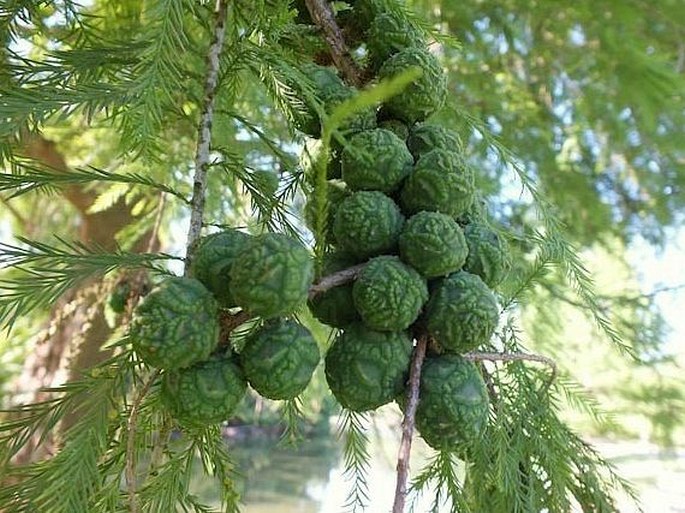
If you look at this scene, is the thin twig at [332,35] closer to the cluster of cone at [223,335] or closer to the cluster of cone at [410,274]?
the cluster of cone at [410,274]

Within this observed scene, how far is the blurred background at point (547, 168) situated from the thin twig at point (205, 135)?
275mm

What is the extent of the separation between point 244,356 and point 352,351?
13 centimetres

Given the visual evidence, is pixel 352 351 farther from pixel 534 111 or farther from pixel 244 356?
pixel 534 111

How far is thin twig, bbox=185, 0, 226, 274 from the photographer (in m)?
0.99

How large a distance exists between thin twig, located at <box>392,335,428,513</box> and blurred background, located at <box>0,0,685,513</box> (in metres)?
0.66

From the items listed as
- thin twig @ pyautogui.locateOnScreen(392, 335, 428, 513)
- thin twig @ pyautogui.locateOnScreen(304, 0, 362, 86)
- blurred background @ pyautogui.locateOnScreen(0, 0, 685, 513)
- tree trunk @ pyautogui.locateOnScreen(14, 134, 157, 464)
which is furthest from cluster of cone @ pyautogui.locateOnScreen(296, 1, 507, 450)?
tree trunk @ pyautogui.locateOnScreen(14, 134, 157, 464)

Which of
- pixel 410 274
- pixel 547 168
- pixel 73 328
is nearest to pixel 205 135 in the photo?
pixel 410 274

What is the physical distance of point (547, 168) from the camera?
393 centimetres

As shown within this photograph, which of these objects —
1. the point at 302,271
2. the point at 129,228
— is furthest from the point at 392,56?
the point at 129,228

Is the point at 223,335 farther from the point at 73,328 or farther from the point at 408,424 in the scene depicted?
the point at 73,328

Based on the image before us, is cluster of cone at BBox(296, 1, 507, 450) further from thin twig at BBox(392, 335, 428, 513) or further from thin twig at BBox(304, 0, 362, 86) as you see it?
thin twig at BBox(304, 0, 362, 86)

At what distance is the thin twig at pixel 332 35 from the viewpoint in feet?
3.80

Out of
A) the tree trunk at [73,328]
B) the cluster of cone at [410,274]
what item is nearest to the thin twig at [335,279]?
the cluster of cone at [410,274]

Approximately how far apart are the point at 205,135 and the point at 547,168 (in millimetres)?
3151
